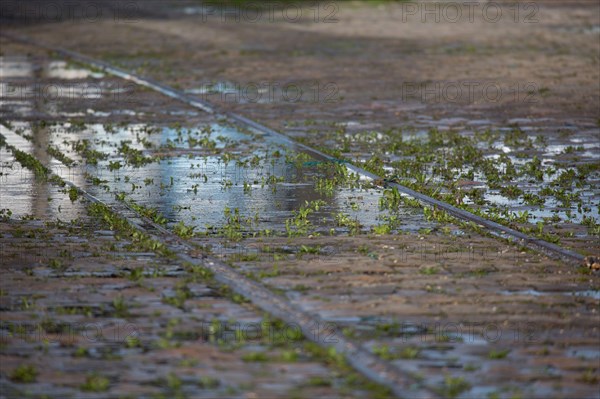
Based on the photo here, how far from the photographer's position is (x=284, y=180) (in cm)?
1518

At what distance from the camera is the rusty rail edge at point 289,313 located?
25.3 feet

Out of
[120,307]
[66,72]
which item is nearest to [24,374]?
[120,307]

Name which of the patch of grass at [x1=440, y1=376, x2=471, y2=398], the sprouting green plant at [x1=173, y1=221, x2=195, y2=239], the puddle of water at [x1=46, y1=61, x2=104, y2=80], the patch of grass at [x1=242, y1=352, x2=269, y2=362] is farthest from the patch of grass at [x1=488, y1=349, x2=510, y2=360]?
the puddle of water at [x1=46, y1=61, x2=104, y2=80]

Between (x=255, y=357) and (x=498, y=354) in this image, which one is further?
(x=498, y=354)

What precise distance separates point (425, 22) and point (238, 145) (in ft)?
66.6

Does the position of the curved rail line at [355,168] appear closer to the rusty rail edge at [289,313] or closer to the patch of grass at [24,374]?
the rusty rail edge at [289,313]

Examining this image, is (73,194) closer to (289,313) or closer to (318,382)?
(289,313)

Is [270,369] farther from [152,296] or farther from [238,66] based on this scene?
[238,66]

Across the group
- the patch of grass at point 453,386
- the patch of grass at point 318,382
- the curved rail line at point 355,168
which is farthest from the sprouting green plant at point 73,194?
the patch of grass at point 453,386

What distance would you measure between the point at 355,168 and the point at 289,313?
22.4ft

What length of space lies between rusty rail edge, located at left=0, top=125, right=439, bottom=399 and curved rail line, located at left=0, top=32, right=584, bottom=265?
2976 mm

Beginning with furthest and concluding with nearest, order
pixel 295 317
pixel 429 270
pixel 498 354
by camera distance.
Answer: pixel 429 270
pixel 295 317
pixel 498 354

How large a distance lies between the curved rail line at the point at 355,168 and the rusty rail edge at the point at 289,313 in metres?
2.98

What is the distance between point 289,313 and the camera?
365 inches
